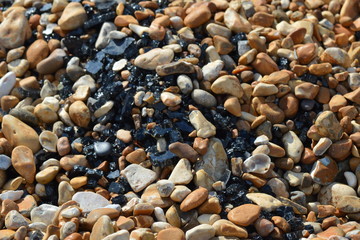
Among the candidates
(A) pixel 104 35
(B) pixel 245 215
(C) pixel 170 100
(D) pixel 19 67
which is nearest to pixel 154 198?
(B) pixel 245 215

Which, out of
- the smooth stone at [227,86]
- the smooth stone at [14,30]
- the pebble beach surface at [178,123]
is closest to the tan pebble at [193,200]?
the pebble beach surface at [178,123]

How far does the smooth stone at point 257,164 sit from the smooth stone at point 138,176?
0.47 metres

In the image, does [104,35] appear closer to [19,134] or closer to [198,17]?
[198,17]

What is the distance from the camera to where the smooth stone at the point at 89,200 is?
2532 mm

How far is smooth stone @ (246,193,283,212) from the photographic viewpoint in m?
2.51

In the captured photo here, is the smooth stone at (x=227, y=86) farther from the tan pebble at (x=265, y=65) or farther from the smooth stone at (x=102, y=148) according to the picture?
the smooth stone at (x=102, y=148)

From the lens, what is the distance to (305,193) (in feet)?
9.06

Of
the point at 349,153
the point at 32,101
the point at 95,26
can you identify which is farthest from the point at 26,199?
the point at 349,153

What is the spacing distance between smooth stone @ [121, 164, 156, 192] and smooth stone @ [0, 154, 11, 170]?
1.97 ft

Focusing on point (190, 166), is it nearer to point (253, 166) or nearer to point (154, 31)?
point (253, 166)

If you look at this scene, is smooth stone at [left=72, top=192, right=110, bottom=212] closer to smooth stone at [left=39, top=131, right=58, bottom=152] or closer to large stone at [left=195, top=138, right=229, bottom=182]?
smooth stone at [left=39, top=131, right=58, bottom=152]

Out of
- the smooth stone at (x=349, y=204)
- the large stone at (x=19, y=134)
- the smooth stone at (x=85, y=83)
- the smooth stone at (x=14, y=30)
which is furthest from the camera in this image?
the smooth stone at (x=14, y=30)

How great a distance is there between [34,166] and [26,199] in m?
0.18

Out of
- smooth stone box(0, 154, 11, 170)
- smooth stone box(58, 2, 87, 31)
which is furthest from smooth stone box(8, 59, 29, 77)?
smooth stone box(0, 154, 11, 170)
